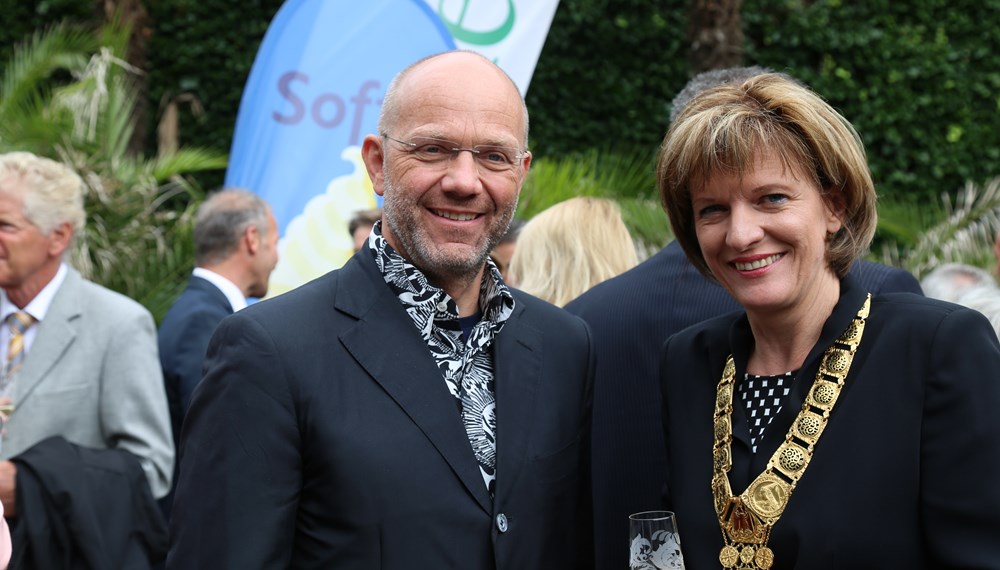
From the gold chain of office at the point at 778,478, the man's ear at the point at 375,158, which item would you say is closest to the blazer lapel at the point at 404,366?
the man's ear at the point at 375,158

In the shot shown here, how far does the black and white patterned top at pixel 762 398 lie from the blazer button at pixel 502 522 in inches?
21.4

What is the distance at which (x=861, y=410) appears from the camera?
2.24 m

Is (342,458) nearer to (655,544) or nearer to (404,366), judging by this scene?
(404,366)

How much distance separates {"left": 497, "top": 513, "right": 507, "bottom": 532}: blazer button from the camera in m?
2.33

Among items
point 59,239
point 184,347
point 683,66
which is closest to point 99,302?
point 59,239

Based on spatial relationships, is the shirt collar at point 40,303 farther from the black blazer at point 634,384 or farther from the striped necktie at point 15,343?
the black blazer at point 634,384

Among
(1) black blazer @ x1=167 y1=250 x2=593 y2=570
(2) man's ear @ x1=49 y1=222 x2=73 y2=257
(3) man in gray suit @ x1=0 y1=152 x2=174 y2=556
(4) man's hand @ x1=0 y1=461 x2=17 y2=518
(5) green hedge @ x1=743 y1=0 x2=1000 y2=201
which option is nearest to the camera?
(1) black blazer @ x1=167 y1=250 x2=593 y2=570

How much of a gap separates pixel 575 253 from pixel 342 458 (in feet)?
7.99

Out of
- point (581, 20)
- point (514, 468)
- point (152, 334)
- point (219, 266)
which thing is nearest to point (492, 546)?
point (514, 468)

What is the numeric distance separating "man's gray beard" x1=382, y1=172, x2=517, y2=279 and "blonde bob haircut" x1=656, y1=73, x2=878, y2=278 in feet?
1.47

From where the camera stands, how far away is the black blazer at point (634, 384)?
3227 millimetres

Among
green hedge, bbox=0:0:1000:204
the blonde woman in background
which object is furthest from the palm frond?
the blonde woman in background

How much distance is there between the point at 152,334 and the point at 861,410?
3029mm

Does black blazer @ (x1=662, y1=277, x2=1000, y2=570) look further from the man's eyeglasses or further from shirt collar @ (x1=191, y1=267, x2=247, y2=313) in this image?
shirt collar @ (x1=191, y1=267, x2=247, y2=313)
